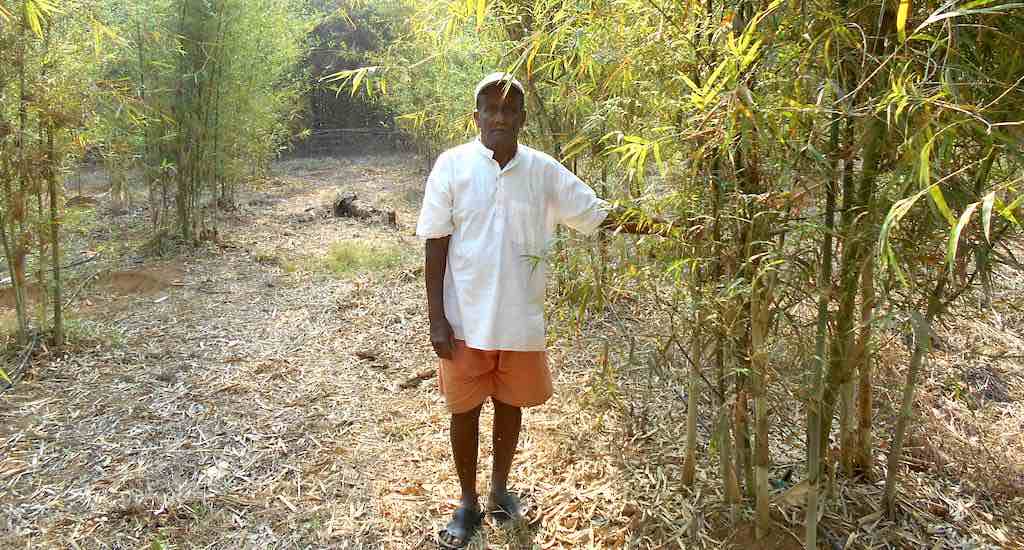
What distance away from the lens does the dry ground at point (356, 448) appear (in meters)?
2.09

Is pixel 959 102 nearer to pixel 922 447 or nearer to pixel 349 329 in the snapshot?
pixel 922 447

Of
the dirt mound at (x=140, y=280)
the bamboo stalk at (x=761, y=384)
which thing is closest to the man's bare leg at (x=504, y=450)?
the bamboo stalk at (x=761, y=384)

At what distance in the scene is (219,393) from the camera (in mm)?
3287

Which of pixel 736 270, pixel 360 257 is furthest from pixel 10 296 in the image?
pixel 736 270

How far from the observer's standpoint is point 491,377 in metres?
1.97

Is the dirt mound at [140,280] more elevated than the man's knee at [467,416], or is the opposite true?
the man's knee at [467,416]

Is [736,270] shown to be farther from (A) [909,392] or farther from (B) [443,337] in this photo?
(B) [443,337]

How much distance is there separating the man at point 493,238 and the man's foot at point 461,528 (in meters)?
0.37

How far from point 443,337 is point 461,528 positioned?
2.10ft

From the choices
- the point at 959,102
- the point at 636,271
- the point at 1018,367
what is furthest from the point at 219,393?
the point at 1018,367

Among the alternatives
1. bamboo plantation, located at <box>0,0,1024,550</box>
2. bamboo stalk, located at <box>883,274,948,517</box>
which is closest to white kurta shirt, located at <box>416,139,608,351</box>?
bamboo plantation, located at <box>0,0,1024,550</box>

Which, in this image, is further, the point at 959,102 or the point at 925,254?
the point at 925,254

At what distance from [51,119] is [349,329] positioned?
1.89 metres

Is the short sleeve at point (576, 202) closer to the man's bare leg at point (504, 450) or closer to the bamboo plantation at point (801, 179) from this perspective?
the bamboo plantation at point (801, 179)
